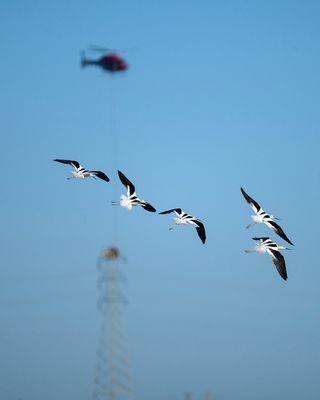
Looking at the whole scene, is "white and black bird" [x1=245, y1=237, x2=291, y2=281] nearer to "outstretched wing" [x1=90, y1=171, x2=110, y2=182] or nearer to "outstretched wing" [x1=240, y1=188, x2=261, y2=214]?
"outstretched wing" [x1=240, y1=188, x2=261, y2=214]

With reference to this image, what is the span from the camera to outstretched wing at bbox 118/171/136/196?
142 feet

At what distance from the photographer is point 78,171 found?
43.3 meters

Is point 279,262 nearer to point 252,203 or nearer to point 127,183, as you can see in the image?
point 252,203

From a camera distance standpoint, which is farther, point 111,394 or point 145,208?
point 111,394

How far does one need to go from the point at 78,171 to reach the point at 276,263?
8697 millimetres

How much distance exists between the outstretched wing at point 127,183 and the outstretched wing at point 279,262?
5.94 metres

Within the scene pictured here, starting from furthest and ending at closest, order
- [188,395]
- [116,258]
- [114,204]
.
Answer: [116,258]
[188,395]
[114,204]

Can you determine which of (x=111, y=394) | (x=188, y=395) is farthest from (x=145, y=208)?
(x=111, y=394)

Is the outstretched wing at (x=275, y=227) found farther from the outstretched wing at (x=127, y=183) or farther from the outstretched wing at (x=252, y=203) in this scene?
the outstretched wing at (x=127, y=183)

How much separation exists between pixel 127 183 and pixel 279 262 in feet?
22.5

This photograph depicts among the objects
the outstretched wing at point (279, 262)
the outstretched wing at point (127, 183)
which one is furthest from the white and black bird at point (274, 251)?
the outstretched wing at point (127, 183)

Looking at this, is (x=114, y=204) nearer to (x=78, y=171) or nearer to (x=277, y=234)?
(x=78, y=171)

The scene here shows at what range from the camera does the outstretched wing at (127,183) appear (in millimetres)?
43188

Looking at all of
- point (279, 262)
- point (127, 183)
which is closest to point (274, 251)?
point (279, 262)
